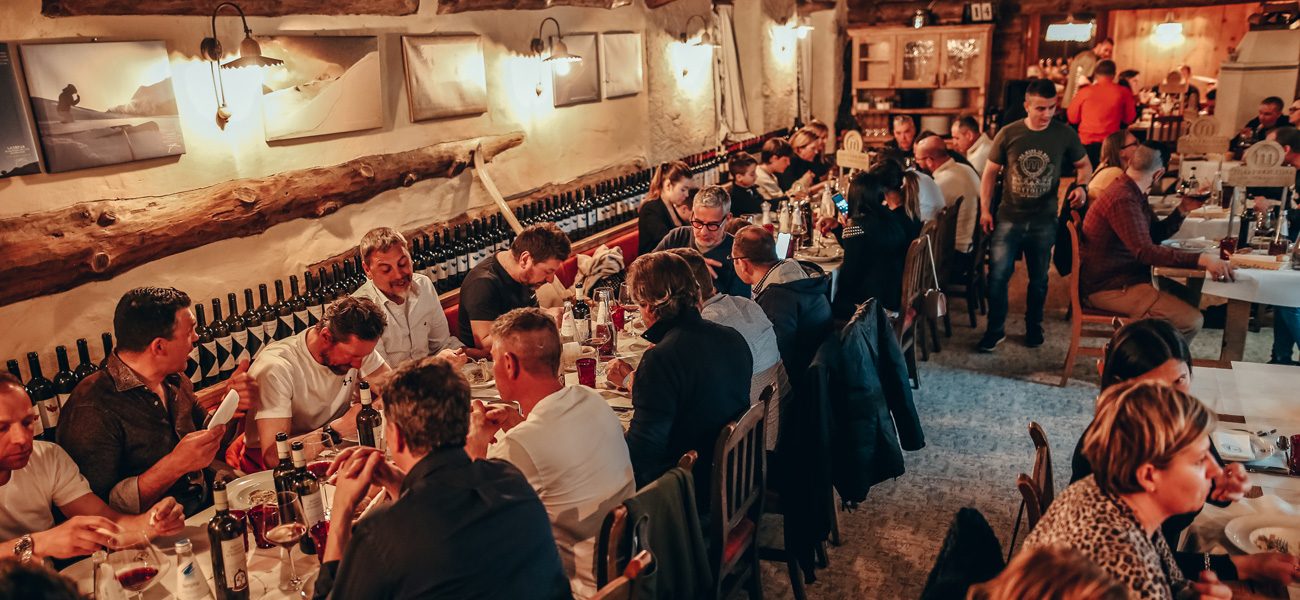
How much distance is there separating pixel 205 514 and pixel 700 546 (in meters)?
1.46

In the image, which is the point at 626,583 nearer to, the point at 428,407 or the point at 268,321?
the point at 428,407

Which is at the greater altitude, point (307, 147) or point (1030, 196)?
point (307, 147)

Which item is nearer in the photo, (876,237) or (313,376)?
(313,376)

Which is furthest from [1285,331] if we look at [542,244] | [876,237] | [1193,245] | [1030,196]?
[542,244]

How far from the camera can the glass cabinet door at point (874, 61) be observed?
37.4 feet

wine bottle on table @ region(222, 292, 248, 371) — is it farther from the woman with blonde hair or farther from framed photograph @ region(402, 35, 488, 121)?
the woman with blonde hair

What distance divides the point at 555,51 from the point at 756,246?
242 cm

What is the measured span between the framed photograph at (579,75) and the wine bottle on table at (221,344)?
307 centimetres

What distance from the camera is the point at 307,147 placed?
461 centimetres

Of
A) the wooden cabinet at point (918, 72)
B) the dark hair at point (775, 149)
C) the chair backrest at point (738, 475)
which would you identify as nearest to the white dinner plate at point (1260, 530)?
the chair backrest at point (738, 475)

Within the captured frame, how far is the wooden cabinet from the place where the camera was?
36.4ft

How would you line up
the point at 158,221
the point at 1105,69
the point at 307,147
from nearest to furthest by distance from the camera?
1. the point at 158,221
2. the point at 307,147
3. the point at 1105,69

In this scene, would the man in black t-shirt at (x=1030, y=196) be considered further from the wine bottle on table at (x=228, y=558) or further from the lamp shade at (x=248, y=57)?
the wine bottle on table at (x=228, y=558)

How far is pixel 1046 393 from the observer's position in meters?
5.61
